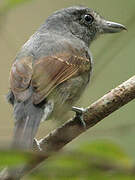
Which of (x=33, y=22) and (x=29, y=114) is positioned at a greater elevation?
(x=33, y=22)

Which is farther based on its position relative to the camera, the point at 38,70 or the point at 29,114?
the point at 38,70

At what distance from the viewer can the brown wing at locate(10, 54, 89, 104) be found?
250 centimetres

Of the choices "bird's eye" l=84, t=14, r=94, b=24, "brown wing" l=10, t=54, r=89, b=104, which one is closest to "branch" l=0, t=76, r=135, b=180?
"brown wing" l=10, t=54, r=89, b=104

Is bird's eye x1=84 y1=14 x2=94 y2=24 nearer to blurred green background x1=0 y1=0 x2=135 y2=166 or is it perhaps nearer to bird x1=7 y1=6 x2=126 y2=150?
bird x1=7 y1=6 x2=126 y2=150

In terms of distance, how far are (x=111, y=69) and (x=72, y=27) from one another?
2.38 ft

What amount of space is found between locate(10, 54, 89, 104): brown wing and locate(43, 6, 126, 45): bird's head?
3.22 ft

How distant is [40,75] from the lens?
266 centimetres

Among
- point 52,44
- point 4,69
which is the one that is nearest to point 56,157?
point 52,44

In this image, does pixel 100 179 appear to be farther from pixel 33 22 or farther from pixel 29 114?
pixel 33 22

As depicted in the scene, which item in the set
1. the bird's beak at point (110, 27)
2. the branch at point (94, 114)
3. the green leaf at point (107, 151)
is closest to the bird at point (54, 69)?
the bird's beak at point (110, 27)

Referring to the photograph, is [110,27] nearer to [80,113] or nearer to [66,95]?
[66,95]

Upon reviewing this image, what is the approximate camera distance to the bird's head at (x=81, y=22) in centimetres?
395

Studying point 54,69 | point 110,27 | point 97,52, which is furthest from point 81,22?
point 54,69

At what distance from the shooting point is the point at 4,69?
184 inches
